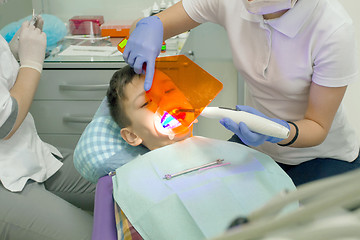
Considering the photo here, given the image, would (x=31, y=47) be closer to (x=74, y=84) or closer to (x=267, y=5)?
(x=74, y=84)

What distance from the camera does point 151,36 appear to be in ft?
4.33

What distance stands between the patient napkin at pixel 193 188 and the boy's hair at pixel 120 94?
177mm

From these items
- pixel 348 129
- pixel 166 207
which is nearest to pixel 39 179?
pixel 166 207

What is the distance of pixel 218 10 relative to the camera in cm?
138

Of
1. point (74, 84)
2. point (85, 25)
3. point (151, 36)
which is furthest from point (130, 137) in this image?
point (85, 25)

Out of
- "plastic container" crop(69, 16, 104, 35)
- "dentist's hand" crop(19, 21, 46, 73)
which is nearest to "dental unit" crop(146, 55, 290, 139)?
"dentist's hand" crop(19, 21, 46, 73)

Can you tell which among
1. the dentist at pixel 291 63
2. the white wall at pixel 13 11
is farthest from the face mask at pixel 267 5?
the white wall at pixel 13 11

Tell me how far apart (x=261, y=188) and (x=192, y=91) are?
13.7 inches

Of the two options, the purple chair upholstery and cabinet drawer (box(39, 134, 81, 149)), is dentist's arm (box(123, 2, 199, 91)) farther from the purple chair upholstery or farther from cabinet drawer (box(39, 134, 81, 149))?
cabinet drawer (box(39, 134, 81, 149))

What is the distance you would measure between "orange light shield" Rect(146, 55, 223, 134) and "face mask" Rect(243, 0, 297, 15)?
0.74ft

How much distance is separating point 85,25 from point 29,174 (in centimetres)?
117

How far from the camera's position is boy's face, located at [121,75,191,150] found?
1.24m

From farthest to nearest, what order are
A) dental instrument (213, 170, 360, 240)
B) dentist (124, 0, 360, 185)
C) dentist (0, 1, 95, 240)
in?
dentist (0, 1, 95, 240) < dentist (124, 0, 360, 185) < dental instrument (213, 170, 360, 240)

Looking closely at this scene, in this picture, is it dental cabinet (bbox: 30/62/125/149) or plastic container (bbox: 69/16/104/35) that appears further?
plastic container (bbox: 69/16/104/35)
